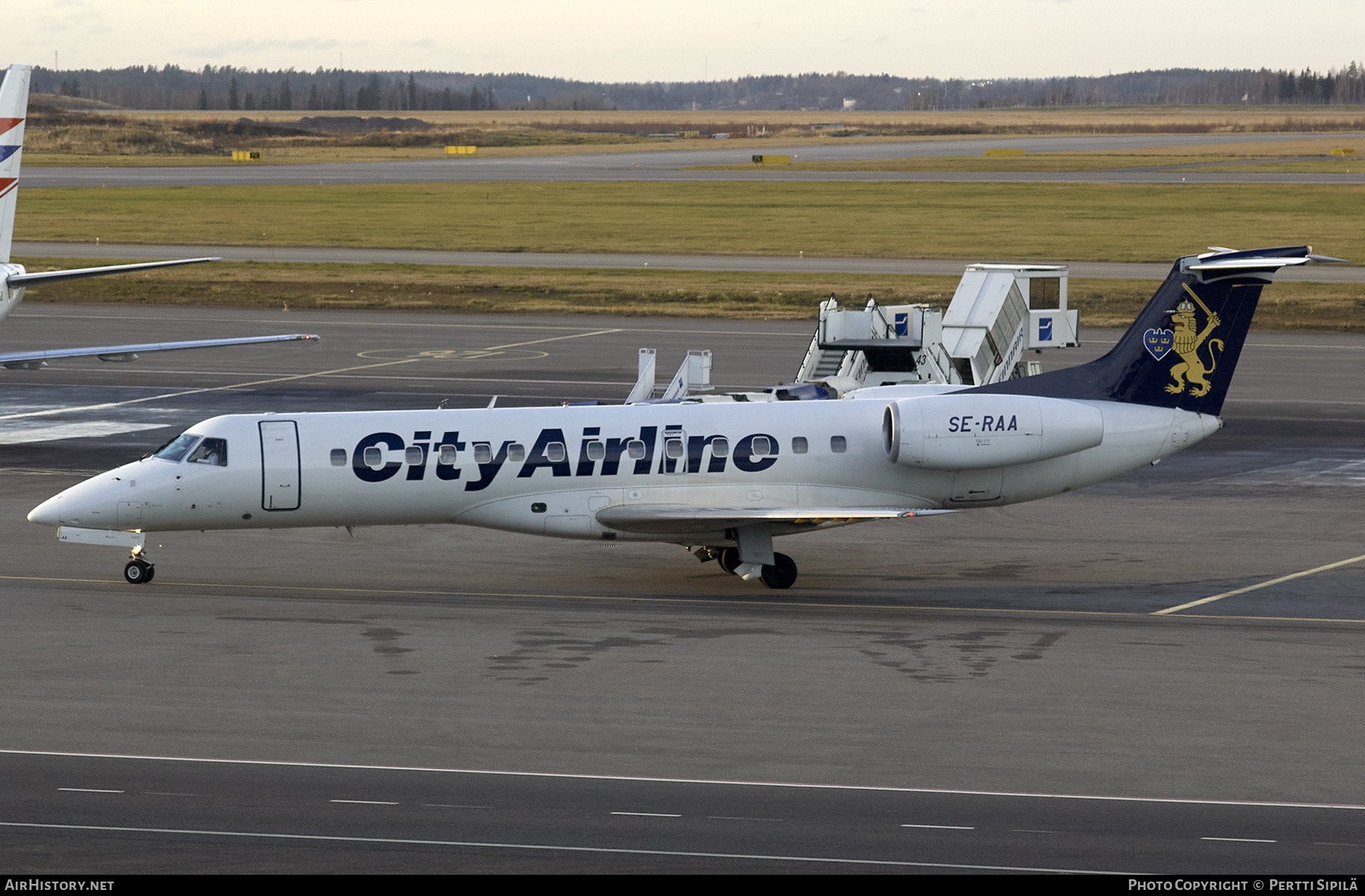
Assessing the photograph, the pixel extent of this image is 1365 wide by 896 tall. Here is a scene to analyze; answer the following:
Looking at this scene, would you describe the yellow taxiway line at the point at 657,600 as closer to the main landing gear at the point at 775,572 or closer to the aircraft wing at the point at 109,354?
the main landing gear at the point at 775,572

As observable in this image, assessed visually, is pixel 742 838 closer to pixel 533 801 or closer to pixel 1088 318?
pixel 533 801

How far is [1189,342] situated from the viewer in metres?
28.7

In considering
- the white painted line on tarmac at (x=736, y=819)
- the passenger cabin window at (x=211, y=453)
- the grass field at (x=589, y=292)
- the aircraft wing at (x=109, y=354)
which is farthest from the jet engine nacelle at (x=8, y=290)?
the grass field at (x=589, y=292)

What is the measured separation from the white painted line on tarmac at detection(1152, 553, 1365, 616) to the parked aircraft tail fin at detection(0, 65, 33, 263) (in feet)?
85.5

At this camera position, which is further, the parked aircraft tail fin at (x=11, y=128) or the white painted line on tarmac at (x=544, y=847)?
the parked aircraft tail fin at (x=11, y=128)

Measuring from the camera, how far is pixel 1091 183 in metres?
126

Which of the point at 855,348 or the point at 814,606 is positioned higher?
the point at 855,348

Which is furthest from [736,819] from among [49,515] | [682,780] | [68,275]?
[68,275]

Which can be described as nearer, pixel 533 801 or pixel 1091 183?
pixel 533 801

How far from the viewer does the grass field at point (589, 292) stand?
6906 centimetres

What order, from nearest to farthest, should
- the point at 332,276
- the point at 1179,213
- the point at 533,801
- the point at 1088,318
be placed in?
the point at 533,801
the point at 1088,318
the point at 332,276
the point at 1179,213

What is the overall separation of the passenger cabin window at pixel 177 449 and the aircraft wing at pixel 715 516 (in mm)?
6950
